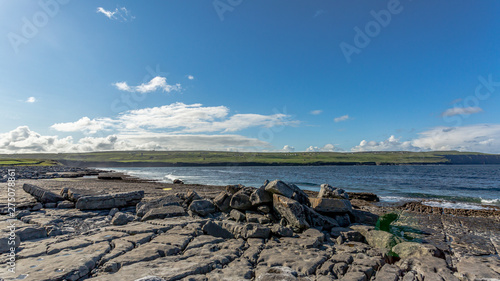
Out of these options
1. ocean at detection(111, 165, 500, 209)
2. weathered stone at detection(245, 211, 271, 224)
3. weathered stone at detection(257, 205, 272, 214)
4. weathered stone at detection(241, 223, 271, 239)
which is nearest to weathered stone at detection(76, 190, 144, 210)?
weathered stone at detection(245, 211, 271, 224)

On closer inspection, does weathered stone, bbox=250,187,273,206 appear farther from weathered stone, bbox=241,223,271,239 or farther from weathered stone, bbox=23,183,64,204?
weathered stone, bbox=23,183,64,204

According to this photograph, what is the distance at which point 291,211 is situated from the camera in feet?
31.8

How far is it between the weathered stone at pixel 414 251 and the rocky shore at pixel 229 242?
0.03 m

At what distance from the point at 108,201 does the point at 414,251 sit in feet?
41.0

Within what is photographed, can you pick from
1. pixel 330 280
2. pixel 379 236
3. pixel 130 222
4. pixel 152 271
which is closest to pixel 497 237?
pixel 379 236

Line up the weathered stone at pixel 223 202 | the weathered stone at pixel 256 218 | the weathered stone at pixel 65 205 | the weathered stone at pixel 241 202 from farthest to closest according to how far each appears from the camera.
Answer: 1. the weathered stone at pixel 223 202
2. the weathered stone at pixel 65 205
3. the weathered stone at pixel 241 202
4. the weathered stone at pixel 256 218

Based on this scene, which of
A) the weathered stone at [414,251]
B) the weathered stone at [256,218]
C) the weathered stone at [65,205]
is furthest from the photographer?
the weathered stone at [65,205]

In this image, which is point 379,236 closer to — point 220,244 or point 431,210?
point 220,244

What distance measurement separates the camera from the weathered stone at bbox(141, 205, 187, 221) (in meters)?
9.99

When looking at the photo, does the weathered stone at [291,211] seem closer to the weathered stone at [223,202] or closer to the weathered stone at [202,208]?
the weathered stone at [223,202]

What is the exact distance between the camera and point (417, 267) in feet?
20.2

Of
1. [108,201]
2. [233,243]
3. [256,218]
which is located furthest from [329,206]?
[108,201]

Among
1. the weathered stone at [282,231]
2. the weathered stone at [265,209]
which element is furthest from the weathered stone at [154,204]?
the weathered stone at [282,231]

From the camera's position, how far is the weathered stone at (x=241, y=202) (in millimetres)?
11376
